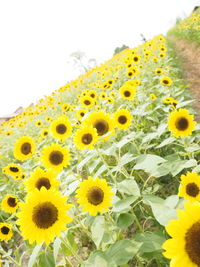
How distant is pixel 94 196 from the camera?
1.61m

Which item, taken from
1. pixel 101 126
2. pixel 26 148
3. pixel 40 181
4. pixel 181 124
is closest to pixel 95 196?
pixel 40 181

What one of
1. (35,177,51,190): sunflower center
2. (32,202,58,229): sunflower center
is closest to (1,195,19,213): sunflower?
(35,177,51,190): sunflower center

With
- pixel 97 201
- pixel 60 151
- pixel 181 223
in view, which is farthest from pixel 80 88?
pixel 181 223

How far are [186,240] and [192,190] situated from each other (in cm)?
75

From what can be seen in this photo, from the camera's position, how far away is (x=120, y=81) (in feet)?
21.9

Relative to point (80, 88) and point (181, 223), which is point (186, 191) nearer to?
point (181, 223)

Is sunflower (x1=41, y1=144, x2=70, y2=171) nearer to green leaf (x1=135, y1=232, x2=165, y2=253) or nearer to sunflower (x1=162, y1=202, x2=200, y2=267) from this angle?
green leaf (x1=135, y1=232, x2=165, y2=253)

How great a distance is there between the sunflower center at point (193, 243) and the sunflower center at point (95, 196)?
783mm

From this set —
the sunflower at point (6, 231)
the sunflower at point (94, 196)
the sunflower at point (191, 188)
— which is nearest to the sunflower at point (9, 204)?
the sunflower at point (6, 231)

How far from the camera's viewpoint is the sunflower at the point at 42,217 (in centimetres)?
133

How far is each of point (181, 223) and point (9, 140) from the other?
6804mm

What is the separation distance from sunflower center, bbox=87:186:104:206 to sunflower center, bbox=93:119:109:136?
733mm

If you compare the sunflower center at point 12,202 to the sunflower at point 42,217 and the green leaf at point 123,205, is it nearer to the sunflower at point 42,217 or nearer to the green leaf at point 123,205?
the sunflower at point 42,217

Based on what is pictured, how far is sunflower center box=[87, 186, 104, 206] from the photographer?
1.60 meters
